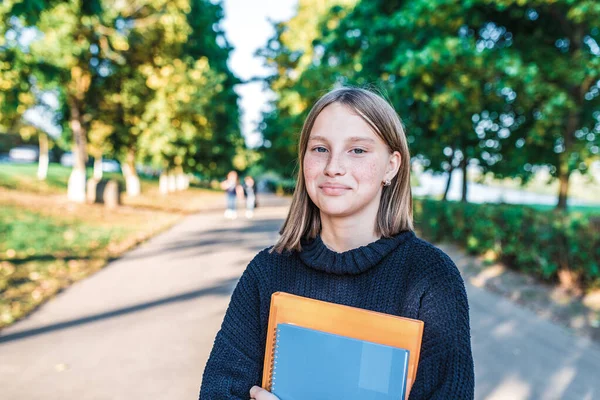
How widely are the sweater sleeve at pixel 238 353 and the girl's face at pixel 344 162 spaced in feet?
1.30

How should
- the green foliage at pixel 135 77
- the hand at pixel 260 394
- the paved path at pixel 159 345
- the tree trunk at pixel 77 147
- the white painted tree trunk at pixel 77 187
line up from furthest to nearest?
the white painted tree trunk at pixel 77 187
the tree trunk at pixel 77 147
the green foliage at pixel 135 77
the paved path at pixel 159 345
the hand at pixel 260 394

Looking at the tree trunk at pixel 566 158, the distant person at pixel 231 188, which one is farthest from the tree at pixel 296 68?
the tree trunk at pixel 566 158

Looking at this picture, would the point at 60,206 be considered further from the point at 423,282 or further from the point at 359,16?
the point at 423,282

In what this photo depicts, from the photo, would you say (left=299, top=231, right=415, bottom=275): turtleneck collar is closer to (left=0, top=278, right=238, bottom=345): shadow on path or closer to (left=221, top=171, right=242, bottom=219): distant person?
(left=0, top=278, right=238, bottom=345): shadow on path

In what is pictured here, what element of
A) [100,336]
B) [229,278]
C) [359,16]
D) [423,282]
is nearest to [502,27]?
[359,16]

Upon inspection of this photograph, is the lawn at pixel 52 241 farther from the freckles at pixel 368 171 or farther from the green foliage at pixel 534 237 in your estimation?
the green foliage at pixel 534 237

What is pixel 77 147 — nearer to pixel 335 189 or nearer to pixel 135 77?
pixel 135 77

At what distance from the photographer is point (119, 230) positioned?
1302 centimetres

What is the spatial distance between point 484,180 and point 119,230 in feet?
35.7

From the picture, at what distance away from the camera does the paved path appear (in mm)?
3904

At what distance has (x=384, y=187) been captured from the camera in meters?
1.71

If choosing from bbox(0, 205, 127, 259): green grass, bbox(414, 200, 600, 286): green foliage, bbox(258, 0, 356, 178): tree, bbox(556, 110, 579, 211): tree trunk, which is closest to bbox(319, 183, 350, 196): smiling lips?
bbox(414, 200, 600, 286): green foliage

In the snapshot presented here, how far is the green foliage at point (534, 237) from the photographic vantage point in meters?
6.79

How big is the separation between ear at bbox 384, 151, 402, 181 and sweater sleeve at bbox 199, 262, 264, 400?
58 cm
